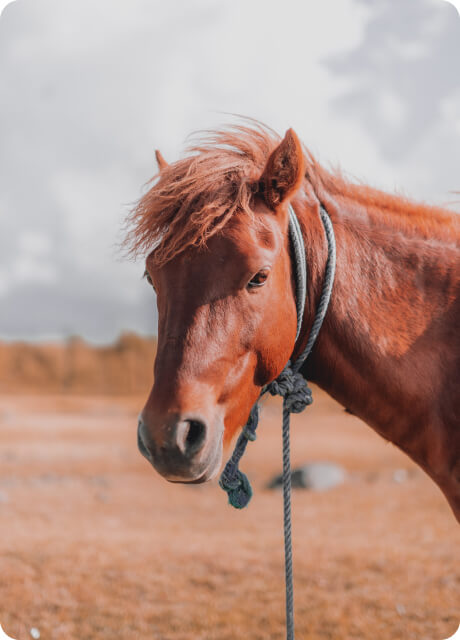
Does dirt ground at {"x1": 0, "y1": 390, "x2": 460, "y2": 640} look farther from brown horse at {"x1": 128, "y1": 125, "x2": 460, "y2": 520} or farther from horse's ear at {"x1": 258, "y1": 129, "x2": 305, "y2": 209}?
horse's ear at {"x1": 258, "y1": 129, "x2": 305, "y2": 209}

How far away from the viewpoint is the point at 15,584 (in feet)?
19.3

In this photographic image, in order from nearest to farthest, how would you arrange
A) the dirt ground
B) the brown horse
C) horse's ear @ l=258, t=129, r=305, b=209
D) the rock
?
the brown horse
horse's ear @ l=258, t=129, r=305, b=209
the dirt ground
the rock

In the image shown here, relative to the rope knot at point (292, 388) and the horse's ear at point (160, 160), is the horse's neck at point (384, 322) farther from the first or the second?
the horse's ear at point (160, 160)

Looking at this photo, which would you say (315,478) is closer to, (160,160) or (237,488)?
(237,488)

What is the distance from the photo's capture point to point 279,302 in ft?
6.79

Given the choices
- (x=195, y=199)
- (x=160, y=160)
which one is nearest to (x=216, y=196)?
(x=195, y=199)

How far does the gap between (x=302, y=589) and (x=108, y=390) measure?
4644 centimetres

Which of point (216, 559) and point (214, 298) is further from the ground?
point (214, 298)

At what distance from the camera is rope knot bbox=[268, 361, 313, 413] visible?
2.28m

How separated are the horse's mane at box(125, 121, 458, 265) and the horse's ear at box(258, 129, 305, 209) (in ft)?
0.24

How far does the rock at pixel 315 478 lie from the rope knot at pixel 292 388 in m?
10.6

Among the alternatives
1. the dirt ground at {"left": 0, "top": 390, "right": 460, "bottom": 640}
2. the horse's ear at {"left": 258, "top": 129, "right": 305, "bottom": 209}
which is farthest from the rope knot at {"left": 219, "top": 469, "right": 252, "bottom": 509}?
the dirt ground at {"left": 0, "top": 390, "right": 460, "bottom": 640}

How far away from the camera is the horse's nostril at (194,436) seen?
181 centimetres

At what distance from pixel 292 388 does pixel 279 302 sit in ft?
1.41
